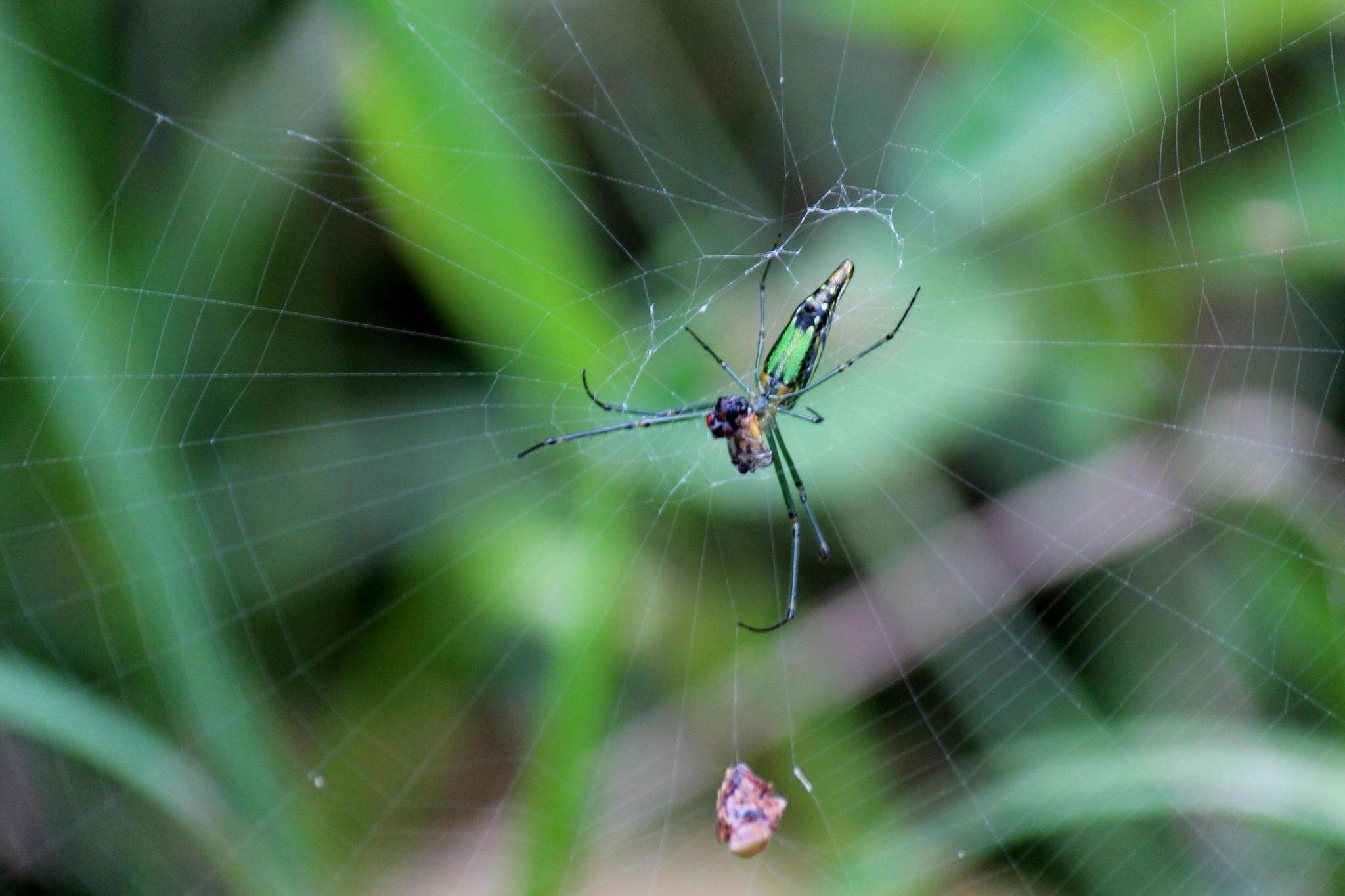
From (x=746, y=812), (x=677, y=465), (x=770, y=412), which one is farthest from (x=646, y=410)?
(x=746, y=812)

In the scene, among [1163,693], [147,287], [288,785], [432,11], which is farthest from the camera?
[1163,693]

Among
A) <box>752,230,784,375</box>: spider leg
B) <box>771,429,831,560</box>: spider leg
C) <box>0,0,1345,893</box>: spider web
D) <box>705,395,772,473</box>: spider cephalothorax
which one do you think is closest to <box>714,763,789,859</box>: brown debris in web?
<box>0,0,1345,893</box>: spider web

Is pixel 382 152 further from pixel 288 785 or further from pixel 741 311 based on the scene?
pixel 288 785

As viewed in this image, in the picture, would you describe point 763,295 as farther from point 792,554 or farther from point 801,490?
point 792,554

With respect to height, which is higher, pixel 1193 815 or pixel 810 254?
pixel 810 254

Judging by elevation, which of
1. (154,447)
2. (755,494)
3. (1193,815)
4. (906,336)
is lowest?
(1193,815)

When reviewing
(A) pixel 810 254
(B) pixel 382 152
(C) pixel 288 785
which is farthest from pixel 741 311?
(C) pixel 288 785

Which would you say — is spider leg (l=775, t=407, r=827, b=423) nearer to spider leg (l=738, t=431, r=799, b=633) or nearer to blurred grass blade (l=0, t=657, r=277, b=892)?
spider leg (l=738, t=431, r=799, b=633)
